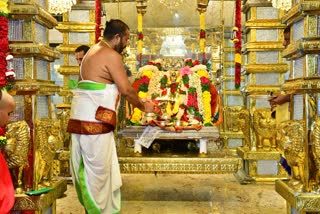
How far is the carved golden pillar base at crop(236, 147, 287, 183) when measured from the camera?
255 inches

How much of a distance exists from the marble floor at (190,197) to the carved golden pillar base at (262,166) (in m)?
0.23

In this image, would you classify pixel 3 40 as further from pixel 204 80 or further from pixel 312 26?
pixel 204 80

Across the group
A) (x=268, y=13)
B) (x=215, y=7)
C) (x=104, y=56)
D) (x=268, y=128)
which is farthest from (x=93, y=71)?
(x=215, y=7)

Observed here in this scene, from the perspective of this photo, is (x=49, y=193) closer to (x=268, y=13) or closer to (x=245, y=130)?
(x=245, y=130)

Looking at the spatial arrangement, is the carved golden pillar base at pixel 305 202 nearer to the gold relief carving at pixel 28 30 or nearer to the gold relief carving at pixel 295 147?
the gold relief carving at pixel 295 147

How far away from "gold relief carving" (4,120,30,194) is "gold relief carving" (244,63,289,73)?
13.8 ft

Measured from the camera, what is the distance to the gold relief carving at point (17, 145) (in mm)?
3334

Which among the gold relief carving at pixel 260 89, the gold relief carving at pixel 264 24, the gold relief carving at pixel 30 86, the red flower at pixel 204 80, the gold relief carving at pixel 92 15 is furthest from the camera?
the gold relief carving at pixel 92 15

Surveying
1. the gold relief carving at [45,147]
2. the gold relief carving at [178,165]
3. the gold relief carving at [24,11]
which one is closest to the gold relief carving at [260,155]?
the gold relief carving at [178,165]

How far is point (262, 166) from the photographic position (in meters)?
6.59

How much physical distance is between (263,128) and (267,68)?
0.97 meters

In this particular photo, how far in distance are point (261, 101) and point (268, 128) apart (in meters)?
0.47

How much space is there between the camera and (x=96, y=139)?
3.59 m

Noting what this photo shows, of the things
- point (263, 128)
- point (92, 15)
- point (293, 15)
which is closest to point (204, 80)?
point (263, 128)
